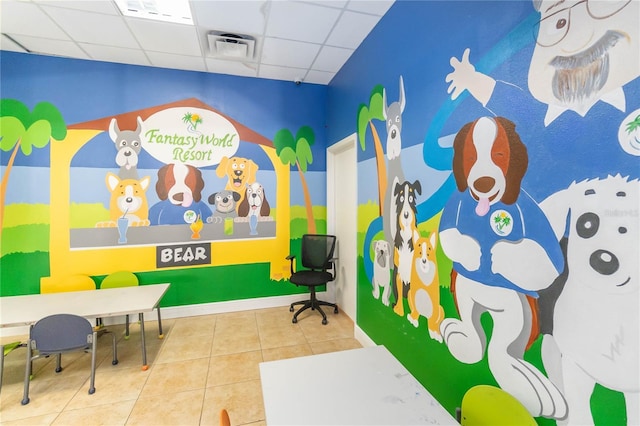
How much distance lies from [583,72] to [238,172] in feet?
11.9

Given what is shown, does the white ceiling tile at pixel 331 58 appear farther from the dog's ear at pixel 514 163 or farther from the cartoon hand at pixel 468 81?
the dog's ear at pixel 514 163

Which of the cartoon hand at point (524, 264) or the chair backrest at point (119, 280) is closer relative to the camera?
the cartoon hand at point (524, 264)

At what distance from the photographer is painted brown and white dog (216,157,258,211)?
3900mm

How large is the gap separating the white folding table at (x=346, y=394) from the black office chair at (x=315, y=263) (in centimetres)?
210

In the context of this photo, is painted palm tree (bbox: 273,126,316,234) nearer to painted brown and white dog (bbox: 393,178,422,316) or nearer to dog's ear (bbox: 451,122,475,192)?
painted brown and white dog (bbox: 393,178,422,316)

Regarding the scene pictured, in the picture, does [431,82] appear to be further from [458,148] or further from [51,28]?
[51,28]

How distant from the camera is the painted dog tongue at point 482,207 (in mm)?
1523

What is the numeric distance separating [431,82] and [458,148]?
0.60m

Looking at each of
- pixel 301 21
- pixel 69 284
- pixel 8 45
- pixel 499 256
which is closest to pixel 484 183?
pixel 499 256

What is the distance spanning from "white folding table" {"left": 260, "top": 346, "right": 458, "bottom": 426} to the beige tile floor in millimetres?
991

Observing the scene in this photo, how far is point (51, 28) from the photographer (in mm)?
2805

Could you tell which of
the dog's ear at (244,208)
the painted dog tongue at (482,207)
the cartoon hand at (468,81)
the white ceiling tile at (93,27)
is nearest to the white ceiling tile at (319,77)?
the dog's ear at (244,208)

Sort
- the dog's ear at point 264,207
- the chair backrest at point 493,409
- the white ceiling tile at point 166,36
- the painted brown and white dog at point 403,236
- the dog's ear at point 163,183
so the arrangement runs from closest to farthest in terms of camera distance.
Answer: the chair backrest at point 493,409 < the painted brown and white dog at point 403,236 < the white ceiling tile at point 166,36 < the dog's ear at point 163,183 < the dog's ear at point 264,207

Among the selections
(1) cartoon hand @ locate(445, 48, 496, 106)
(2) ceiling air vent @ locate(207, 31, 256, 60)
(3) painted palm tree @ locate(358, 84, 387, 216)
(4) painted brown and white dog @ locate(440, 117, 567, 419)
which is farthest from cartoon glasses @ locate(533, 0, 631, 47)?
(2) ceiling air vent @ locate(207, 31, 256, 60)
